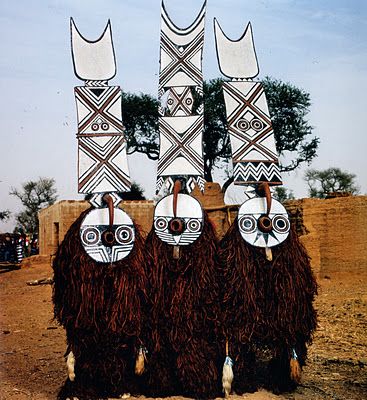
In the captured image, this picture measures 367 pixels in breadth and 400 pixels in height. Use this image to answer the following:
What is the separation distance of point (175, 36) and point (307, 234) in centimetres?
879

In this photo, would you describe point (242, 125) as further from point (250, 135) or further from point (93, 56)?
point (93, 56)

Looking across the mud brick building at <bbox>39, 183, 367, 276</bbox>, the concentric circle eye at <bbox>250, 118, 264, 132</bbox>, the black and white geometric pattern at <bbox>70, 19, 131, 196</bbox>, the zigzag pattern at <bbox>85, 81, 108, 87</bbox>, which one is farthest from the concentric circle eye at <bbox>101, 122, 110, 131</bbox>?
the mud brick building at <bbox>39, 183, 367, 276</bbox>

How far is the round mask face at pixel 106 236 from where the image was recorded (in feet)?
16.5

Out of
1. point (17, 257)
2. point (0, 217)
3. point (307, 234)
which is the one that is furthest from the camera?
point (0, 217)

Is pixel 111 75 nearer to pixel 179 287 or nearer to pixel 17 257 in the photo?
pixel 179 287

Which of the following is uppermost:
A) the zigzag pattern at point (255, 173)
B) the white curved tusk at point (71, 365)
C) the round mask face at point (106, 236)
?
the zigzag pattern at point (255, 173)

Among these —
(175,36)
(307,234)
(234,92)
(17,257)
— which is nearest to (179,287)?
(234,92)


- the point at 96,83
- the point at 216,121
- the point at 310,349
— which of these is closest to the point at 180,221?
the point at 96,83

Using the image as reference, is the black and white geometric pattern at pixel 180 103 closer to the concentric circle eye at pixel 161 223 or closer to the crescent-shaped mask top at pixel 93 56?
the concentric circle eye at pixel 161 223

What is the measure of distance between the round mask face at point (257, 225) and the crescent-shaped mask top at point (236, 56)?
1127mm

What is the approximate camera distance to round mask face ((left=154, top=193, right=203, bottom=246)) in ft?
16.9

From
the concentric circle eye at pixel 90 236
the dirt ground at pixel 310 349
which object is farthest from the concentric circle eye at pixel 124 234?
the dirt ground at pixel 310 349

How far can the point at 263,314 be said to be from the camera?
16.7 feet

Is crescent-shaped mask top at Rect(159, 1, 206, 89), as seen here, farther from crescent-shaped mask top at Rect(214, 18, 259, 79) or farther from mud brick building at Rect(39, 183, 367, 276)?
mud brick building at Rect(39, 183, 367, 276)
